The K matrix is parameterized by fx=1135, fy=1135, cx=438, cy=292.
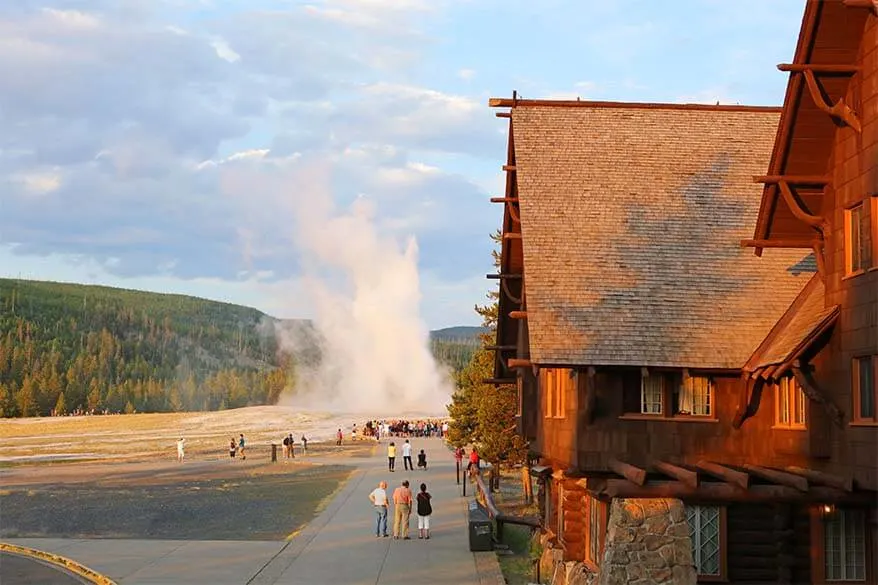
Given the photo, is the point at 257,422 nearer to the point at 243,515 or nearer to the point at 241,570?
the point at 243,515

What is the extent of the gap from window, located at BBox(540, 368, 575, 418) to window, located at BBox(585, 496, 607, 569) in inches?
80.9

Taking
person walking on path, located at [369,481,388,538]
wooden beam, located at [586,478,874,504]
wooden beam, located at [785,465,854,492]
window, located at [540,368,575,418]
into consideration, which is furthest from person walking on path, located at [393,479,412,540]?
wooden beam, located at [785,465,854,492]

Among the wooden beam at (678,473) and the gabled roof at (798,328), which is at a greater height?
the gabled roof at (798,328)

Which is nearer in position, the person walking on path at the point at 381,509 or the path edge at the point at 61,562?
the path edge at the point at 61,562

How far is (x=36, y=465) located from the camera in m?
71.4

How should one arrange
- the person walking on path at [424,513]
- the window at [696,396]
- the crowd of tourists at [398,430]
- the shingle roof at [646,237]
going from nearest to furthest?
the shingle roof at [646,237] → the window at [696,396] → the person walking on path at [424,513] → the crowd of tourists at [398,430]

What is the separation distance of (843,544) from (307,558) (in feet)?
45.9

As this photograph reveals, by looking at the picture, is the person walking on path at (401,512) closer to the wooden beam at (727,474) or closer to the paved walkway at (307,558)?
the paved walkway at (307,558)

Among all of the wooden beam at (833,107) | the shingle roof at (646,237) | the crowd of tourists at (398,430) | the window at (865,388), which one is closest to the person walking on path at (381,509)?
the shingle roof at (646,237)

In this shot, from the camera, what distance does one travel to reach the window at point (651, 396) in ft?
72.6

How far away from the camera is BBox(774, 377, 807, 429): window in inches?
782

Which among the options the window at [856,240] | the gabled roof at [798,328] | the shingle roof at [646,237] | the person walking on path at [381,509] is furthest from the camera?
the person walking on path at [381,509]

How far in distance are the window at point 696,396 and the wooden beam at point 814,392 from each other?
11.2 feet

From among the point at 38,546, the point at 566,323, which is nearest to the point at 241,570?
the point at 38,546
